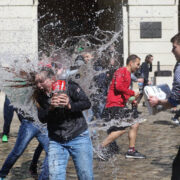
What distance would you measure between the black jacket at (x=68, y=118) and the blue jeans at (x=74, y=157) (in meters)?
0.06

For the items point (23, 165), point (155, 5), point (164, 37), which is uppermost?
point (155, 5)

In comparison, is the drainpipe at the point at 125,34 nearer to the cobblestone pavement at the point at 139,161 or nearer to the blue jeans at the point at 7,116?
the cobblestone pavement at the point at 139,161

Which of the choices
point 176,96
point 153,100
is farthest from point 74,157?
point 176,96

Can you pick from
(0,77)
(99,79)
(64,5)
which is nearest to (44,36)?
(64,5)

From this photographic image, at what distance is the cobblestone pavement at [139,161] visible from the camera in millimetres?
6256

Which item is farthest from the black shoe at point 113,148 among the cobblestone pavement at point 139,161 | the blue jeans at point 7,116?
the blue jeans at point 7,116

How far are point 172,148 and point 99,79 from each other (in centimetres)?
198

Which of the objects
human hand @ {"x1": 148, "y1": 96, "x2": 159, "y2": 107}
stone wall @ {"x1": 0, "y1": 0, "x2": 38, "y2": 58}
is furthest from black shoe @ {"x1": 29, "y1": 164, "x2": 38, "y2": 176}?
stone wall @ {"x1": 0, "y1": 0, "x2": 38, "y2": 58}

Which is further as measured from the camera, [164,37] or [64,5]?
[64,5]

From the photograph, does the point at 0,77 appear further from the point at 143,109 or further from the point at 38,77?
the point at 143,109

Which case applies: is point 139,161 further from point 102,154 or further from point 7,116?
point 7,116

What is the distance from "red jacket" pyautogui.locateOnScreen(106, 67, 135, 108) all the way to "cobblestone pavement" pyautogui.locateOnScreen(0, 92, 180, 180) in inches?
36.5

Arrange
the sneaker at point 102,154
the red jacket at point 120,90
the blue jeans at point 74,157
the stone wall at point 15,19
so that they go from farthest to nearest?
the stone wall at point 15,19
the sneaker at point 102,154
the red jacket at point 120,90
the blue jeans at point 74,157

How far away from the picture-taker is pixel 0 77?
6.08m
